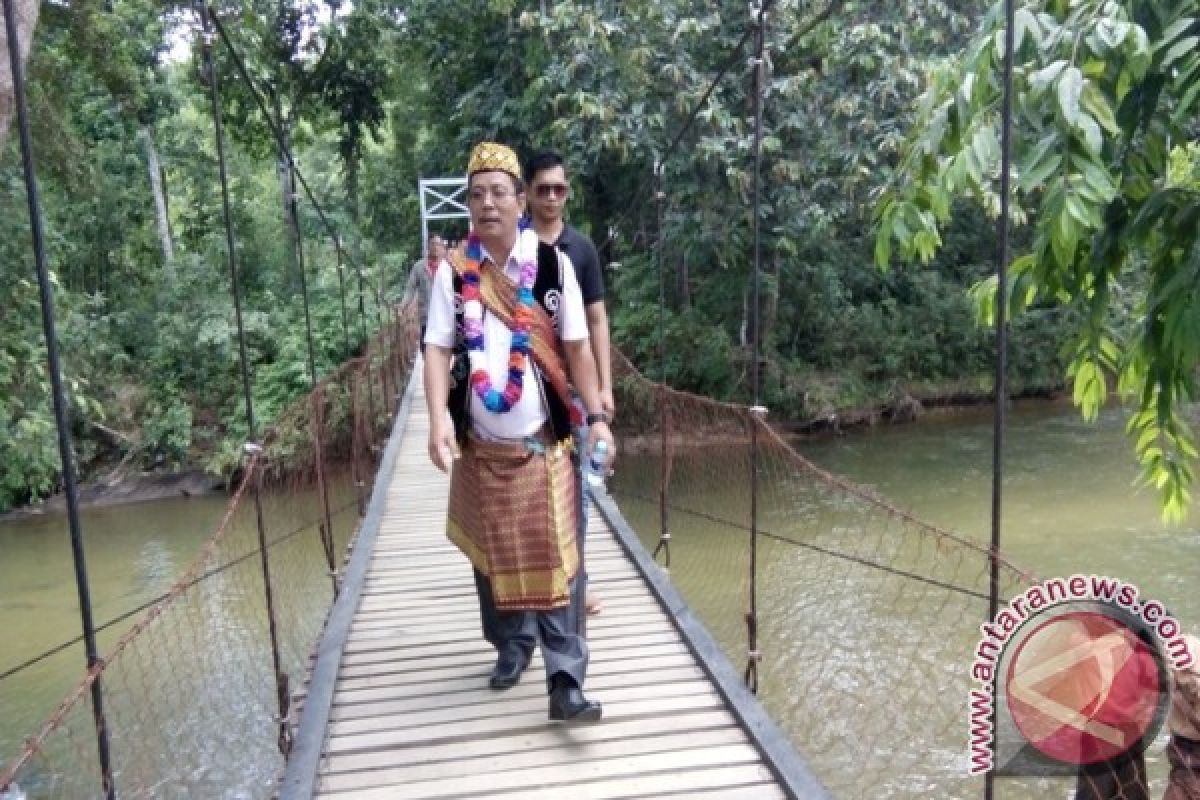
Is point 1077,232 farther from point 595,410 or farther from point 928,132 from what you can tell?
point 595,410

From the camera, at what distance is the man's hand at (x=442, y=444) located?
1462 millimetres

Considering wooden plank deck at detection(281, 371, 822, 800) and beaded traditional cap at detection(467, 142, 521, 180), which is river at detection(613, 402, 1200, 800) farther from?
beaded traditional cap at detection(467, 142, 521, 180)

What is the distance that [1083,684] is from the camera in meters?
1.13

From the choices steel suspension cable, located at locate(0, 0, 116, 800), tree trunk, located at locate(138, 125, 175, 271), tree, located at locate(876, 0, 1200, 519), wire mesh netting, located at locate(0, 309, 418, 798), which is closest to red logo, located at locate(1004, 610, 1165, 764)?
tree, located at locate(876, 0, 1200, 519)

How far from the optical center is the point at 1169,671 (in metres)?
1.14

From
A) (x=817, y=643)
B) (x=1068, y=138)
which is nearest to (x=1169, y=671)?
(x=1068, y=138)

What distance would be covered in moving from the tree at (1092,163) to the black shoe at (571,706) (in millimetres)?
912

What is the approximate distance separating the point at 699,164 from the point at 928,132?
5.69 metres

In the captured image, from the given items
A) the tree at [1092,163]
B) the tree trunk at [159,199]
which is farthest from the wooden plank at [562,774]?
the tree trunk at [159,199]

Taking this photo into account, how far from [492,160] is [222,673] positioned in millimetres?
3811

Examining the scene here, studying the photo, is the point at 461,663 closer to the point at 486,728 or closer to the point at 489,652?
the point at 489,652

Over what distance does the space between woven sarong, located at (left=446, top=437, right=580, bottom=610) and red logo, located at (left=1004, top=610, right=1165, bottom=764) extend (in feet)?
2.34

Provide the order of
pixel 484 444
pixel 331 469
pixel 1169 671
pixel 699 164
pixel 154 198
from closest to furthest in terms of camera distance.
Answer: pixel 1169 671 < pixel 484 444 < pixel 699 164 < pixel 331 469 < pixel 154 198

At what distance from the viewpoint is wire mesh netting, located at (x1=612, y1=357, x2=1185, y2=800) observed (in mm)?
3305
